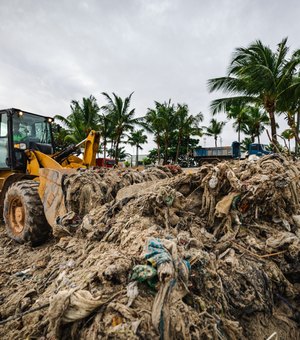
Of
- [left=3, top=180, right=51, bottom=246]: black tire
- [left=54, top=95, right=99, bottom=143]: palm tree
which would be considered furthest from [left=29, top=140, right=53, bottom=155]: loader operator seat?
[left=54, top=95, right=99, bottom=143]: palm tree

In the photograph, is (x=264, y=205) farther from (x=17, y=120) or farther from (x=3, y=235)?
(x=17, y=120)

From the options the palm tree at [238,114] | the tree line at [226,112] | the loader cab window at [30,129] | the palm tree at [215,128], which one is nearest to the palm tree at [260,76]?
the tree line at [226,112]

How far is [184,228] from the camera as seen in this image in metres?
2.63

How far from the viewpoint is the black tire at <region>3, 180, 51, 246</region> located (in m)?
3.66

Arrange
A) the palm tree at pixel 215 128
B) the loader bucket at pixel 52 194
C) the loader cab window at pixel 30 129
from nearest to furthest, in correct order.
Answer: the loader bucket at pixel 52 194 < the loader cab window at pixel 30 129 < the palm tree at pixel 215 128

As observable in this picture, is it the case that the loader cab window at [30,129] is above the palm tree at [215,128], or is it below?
below

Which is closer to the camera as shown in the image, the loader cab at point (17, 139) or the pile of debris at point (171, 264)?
the pile of debris at point (171, 264)

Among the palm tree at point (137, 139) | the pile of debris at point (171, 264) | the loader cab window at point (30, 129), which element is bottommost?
the pile of debris at point (171, 264)

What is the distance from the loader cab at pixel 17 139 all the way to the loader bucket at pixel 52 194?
5.40 ft

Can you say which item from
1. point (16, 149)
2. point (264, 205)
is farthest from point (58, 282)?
point (16, 149)

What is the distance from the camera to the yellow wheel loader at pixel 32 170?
12.0ft

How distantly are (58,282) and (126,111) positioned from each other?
19915 mm

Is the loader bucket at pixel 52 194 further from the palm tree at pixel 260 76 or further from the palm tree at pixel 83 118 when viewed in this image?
the palm tree at pixel 83 118

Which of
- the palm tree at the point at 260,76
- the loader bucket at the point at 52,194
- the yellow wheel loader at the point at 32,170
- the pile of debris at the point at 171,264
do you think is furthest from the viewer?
the palm tree at the point at 260,76
